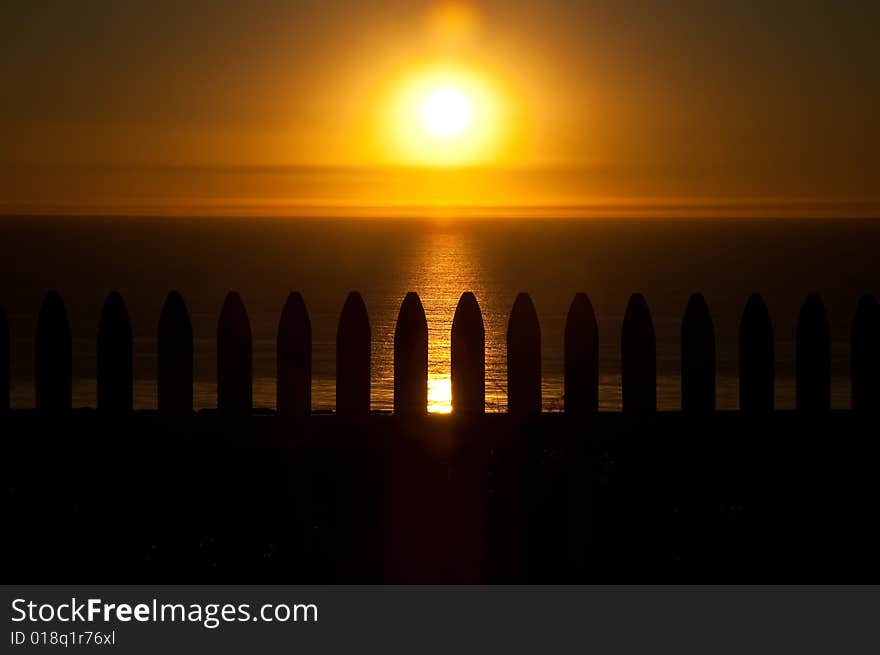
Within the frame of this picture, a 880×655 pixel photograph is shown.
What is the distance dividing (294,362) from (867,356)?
2964 millimetres

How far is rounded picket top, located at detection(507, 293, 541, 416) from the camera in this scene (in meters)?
5.82

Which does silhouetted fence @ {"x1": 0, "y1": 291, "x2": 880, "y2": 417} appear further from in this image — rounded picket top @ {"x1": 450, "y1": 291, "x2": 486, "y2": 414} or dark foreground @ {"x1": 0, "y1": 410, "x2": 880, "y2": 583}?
dark foreground @ {"x1": 0, "y1": 410, "x2": 880, "y2": 583}

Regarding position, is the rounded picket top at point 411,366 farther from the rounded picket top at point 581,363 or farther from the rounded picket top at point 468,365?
the rounded picket top at point 581,363

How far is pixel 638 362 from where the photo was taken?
5.88m

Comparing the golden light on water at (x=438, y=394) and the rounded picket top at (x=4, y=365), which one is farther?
the golden light on water at (x=438, y=394)

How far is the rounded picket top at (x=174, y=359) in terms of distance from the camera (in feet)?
19.1

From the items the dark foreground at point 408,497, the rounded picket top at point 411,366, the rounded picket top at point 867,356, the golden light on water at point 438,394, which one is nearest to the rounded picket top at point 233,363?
the dark foreground at point 408,497

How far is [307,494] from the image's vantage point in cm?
576

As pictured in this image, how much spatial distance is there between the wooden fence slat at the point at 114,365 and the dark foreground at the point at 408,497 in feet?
0.33

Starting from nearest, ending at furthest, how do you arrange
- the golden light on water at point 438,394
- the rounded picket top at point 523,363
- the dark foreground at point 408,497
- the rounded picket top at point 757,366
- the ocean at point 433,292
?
1. the dark foreground at point 408,497
2. the rounded picket top at point 523,363
3. the rounded picket top at point 757,366
4. the golden light on water at point 438,394
5. the ocean at point 433,292

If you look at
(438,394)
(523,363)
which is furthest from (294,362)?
(438,394)

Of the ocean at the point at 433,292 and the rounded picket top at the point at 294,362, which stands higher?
the ocean at the point at 433,292

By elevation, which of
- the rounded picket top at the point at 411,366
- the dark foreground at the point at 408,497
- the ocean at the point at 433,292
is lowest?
the dark foreground at the point at 408,497

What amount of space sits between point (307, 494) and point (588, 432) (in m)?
1.45
